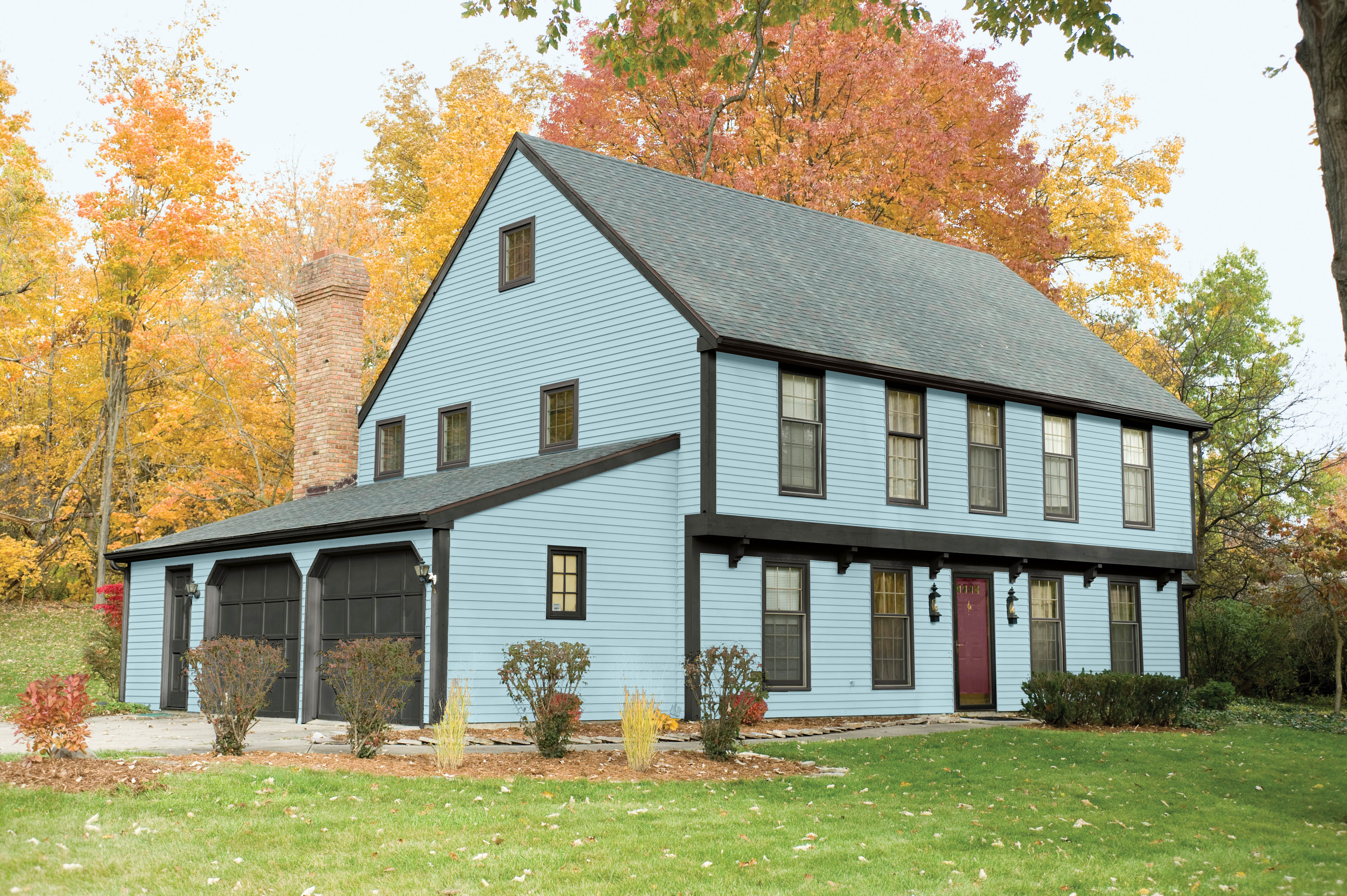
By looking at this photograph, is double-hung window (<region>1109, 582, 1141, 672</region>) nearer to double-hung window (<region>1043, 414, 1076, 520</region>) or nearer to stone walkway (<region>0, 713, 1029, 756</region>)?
double-hung window (<region>1043, 414, 1076, 520</region>)

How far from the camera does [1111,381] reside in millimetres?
23547

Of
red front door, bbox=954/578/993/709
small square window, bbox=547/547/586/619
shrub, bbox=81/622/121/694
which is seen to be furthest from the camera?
shrub, bbox=81/622/121/694

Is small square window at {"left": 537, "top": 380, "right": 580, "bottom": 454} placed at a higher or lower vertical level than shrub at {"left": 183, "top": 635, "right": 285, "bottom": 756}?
higher

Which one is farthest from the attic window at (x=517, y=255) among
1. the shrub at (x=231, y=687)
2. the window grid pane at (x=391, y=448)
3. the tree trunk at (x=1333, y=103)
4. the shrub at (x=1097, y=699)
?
the tree trunk at (x=1333, y=103)

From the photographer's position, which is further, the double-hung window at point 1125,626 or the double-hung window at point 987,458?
the double-hung window at point 1125,626

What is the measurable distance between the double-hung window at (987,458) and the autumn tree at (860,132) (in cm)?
1043

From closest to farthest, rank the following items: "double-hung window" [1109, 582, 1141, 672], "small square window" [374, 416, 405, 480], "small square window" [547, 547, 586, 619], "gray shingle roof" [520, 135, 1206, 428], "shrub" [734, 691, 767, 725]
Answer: "shrub" [734, 691, 767, 725] < "small square window" [547, 547, 586, 619] < "gray shingle roof" [520, 135, 1206, 428] < "double-hung window" [1109, 582, 1141, 672] < "small square window" [374, 416, 405, 480]

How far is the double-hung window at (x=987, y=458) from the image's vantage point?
2036 centimetres

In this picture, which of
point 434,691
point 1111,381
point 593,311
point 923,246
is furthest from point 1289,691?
point 434,691

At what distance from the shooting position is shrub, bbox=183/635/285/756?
38.5ft

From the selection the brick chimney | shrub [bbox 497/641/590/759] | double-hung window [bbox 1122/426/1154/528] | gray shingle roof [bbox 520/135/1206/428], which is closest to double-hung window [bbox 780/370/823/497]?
gray shingle roof [bbox 520/135/1206/428]

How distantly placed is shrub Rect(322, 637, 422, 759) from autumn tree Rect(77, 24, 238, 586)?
64.1ft

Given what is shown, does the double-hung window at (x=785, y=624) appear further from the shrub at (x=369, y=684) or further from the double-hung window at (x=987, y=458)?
the shrub at (x=369, y=684)

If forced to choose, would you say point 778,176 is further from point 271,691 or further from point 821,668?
point 271,691
